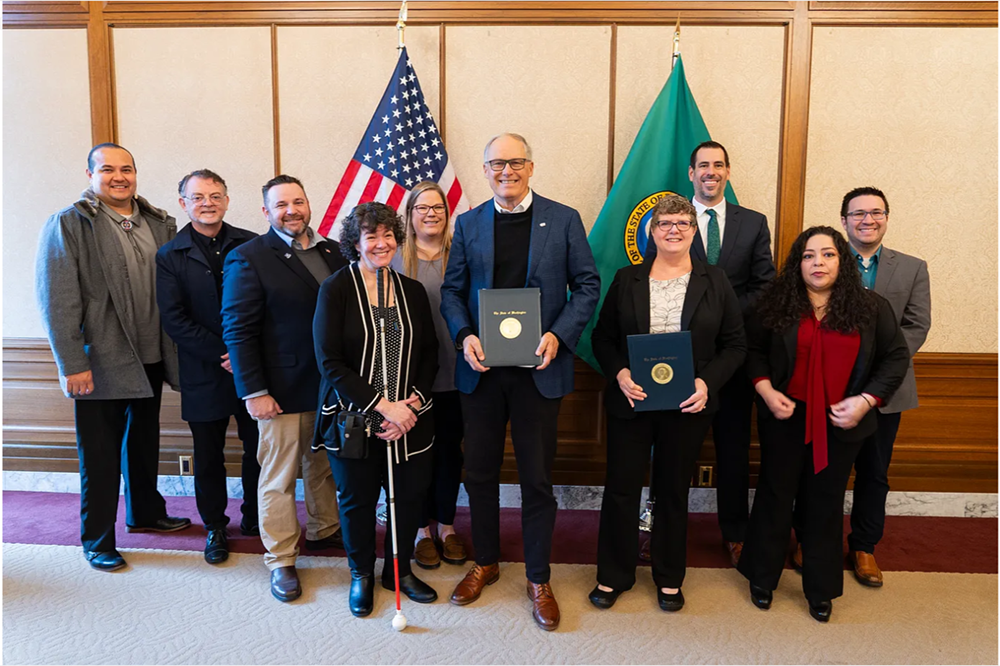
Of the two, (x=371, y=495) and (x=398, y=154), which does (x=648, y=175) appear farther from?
(x=371, y=495)

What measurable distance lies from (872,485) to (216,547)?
120 inches

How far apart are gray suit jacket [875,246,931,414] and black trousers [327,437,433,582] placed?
2045 mm

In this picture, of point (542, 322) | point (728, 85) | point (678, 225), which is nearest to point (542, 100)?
point (728, 85)

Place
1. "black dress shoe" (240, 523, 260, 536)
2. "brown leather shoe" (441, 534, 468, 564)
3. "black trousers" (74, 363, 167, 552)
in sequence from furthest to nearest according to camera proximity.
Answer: "black dress shoe" (240, 523, 260, 536)
"brown leather shoe" (441, 534, 468, 564)
"black trousers" (74, 363, 167, 552)

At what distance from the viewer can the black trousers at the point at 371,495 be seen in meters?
2.36

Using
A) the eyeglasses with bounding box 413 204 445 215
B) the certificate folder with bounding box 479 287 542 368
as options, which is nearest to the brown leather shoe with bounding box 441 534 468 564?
the certificate folder with bounding box 479 287 542 368

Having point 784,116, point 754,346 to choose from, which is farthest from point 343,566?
point 784,116

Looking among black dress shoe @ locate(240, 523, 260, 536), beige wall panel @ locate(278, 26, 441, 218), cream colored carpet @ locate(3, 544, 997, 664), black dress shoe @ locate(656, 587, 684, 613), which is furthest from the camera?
beige wall panel @ locate(278, 26, 441, 218)

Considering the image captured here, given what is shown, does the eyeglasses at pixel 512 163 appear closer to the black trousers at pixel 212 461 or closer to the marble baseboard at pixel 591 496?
the black trousers at pixel 212 461

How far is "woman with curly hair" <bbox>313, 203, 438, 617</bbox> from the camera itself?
228 centimetres

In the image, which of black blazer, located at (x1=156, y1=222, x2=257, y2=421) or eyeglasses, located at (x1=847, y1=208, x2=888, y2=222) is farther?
black blazer, located at (x1=156, y1=222, x2=257, y2=421)

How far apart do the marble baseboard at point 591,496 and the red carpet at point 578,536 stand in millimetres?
61

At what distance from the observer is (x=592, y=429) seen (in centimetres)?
365

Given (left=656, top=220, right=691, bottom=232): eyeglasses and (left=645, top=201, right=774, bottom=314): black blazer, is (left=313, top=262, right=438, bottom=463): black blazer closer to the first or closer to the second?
(left=656, top=220, right=691, bottom=232): eyeglasses
